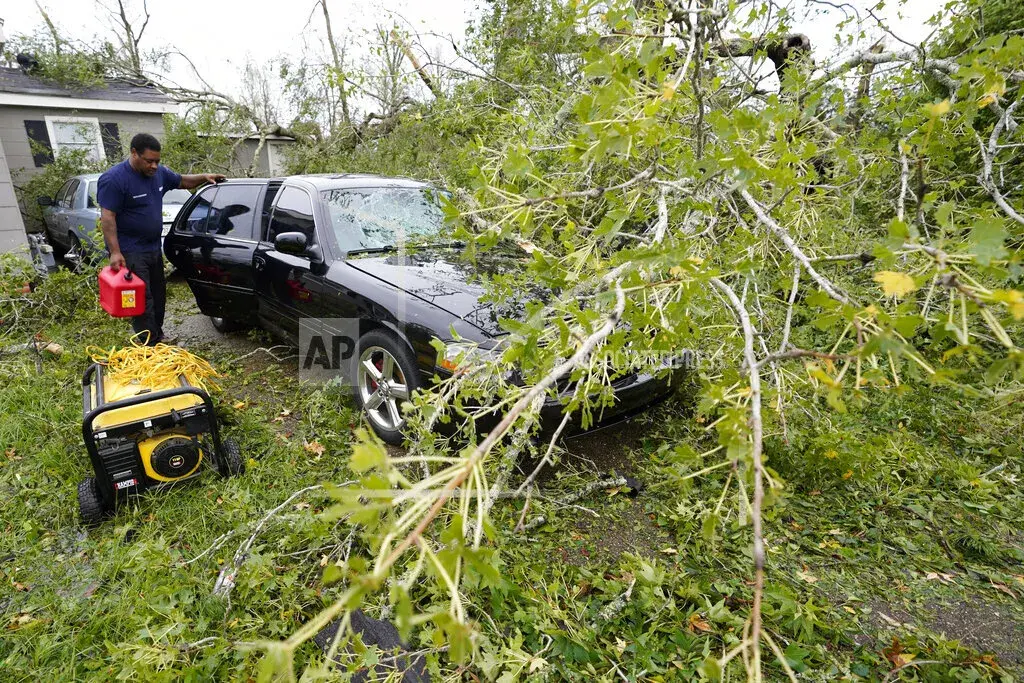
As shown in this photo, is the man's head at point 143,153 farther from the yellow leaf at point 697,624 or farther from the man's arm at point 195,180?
the yellow leaf at point 697,624

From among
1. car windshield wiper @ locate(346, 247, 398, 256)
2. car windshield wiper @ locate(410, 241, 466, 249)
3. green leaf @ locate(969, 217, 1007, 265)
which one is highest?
green leaf @ locate(969, 217, 1007, 265)

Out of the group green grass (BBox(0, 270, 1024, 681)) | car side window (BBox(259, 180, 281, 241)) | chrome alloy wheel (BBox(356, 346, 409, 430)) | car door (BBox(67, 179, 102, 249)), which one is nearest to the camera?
green grass (BBox(0, 270, 1024, 681))

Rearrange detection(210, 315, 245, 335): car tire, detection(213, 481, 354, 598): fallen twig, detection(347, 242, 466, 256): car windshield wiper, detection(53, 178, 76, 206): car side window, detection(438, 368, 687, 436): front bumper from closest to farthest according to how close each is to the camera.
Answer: detection(213, 481, 354, 598): fallen twig → detection(438, 368, 687, 436): front bumper → detection(347, 242, 466, 256): car windshield wiper → detection(210, 315, 245, 335): car tire → detection(53, 178, 76, 206): car side window

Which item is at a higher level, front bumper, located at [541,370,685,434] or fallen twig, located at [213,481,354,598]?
front bumper, located at [541,370,685,434]

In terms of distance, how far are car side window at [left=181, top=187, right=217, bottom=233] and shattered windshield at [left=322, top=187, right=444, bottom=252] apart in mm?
1840

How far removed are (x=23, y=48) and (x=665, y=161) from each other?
16677 mm

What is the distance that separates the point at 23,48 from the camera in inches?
473

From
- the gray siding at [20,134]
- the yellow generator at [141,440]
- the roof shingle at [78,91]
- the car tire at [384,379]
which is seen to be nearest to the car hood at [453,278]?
the car tire at [384,379]

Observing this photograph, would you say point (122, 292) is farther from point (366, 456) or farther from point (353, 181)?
point (366, 456)

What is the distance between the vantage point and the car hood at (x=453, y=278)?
2.96m

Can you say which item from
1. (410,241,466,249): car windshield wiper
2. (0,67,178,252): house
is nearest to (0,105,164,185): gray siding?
(0,67,178,252): house

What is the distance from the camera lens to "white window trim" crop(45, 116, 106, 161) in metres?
11.5

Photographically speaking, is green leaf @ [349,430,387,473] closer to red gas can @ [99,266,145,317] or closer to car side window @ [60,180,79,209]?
red gas can @ [99,266,145,317]

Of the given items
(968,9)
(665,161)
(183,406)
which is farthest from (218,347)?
(968,9)
